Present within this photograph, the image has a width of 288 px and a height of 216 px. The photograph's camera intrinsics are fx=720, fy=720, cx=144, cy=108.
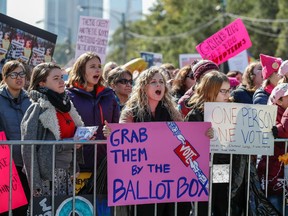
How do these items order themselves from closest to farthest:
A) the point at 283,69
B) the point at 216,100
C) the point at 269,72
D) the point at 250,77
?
the point at 216,100
the point at 283,69
the point at 269,72
the point at 250,77

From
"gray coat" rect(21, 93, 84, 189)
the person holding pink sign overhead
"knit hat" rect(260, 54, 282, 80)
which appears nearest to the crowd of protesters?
"gray coat" rect(21, 93, 84, 189)

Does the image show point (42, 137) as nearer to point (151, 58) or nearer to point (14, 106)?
point (14, 106)

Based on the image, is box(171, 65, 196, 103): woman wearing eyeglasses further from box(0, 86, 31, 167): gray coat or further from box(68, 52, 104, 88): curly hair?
box(0, 86, 31, 167): gray coat

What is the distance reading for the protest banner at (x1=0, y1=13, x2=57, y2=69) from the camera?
811 centimetres

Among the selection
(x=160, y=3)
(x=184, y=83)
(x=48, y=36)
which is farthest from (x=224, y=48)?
(x=160, y=3)

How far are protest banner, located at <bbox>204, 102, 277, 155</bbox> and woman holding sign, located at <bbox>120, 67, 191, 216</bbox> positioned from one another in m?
0.41

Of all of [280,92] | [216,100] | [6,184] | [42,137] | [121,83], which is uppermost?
[121,83]

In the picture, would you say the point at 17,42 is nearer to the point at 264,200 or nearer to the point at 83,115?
the point at 83,115

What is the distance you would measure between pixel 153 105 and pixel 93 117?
25.0 inches

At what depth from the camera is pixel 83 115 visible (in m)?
6.93

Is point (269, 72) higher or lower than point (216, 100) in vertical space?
higher

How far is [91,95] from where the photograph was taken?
6996 mm

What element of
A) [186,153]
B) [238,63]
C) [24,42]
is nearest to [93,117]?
[186,153]

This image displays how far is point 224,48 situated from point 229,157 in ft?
13.4
